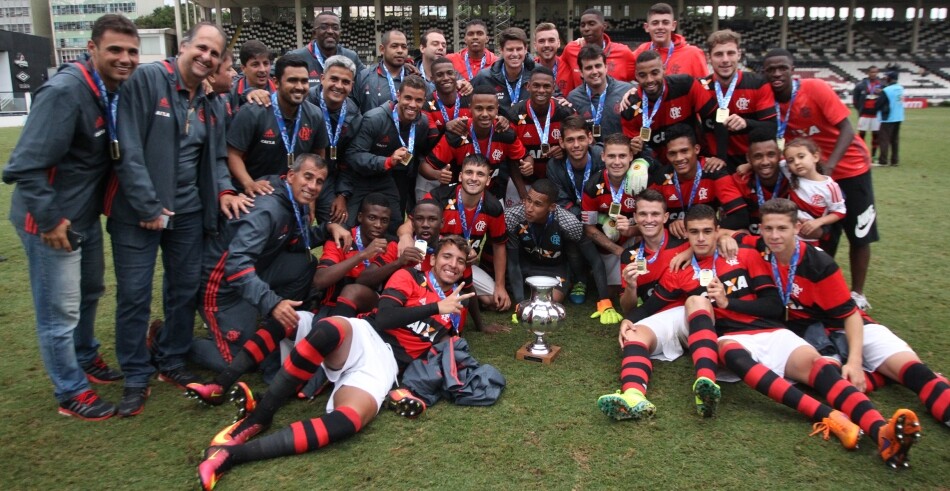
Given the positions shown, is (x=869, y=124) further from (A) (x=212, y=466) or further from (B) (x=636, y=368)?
(A) (x=212, y=466)

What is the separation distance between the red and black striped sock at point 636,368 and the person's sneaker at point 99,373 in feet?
10.4

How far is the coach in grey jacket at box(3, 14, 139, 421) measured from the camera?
3064mm

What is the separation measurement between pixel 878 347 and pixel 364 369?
3.05 meters

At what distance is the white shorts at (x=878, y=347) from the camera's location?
370 cm

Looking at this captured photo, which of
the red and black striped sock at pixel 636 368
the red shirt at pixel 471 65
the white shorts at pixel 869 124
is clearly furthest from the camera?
the white shorts at pixel 869 124

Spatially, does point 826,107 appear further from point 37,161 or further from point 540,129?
point 37,161

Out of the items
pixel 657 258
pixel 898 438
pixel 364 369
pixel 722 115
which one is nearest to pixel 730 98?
pixel 722 115

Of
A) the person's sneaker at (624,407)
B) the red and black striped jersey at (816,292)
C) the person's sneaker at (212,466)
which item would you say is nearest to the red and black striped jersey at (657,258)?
the red and black striped jersey at (816,292)

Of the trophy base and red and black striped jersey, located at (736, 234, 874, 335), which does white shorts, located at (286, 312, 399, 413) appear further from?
red and black striped jersey, located at (736, 234, 874, 335)

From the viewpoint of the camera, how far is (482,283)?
5520 mm

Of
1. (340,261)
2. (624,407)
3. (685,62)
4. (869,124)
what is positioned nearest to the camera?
(624,407)

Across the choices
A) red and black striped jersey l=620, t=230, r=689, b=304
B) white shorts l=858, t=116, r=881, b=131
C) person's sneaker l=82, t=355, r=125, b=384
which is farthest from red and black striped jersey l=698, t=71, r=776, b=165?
white shorts l=858, t=116, r=881, b=131

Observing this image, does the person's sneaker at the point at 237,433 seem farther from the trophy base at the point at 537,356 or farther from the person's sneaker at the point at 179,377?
the trophy base at the point at 537,356

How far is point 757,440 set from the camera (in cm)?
325
